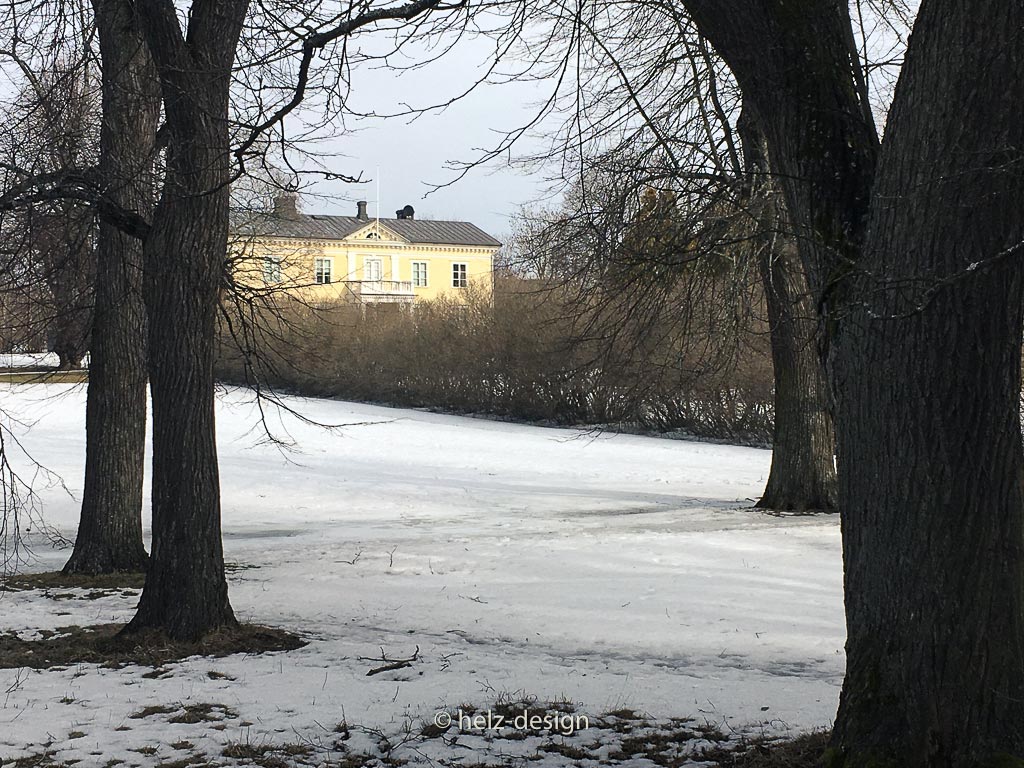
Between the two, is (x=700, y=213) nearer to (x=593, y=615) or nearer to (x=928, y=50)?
(x=593, y=615)

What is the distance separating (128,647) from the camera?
22.5ft

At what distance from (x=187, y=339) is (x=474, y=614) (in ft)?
10.8

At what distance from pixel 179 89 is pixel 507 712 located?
4349mm

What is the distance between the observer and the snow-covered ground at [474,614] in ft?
18.0

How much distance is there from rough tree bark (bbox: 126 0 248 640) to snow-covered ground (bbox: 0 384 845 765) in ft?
2.11

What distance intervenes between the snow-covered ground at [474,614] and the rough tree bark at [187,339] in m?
0.64

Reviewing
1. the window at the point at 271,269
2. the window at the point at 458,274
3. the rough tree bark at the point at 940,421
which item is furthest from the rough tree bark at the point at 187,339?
the window at the point at 458,274

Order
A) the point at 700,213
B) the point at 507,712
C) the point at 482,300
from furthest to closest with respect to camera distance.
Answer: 1. the point at 482,300
2. the point at 700,213
3. the point at 507,712

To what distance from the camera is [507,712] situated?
17.9ft

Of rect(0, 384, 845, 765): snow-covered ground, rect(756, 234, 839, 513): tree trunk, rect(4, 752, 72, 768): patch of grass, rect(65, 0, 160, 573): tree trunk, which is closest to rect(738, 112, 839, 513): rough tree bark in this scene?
rect(756, 234, 839, 513): tree trunk

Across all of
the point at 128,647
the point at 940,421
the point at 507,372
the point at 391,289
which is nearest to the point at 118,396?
the point at 128,647

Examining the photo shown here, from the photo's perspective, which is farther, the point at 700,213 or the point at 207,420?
the point at 700,213

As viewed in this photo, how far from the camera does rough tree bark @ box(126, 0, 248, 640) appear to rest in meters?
6.92

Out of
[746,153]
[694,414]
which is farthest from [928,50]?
[694,414]
